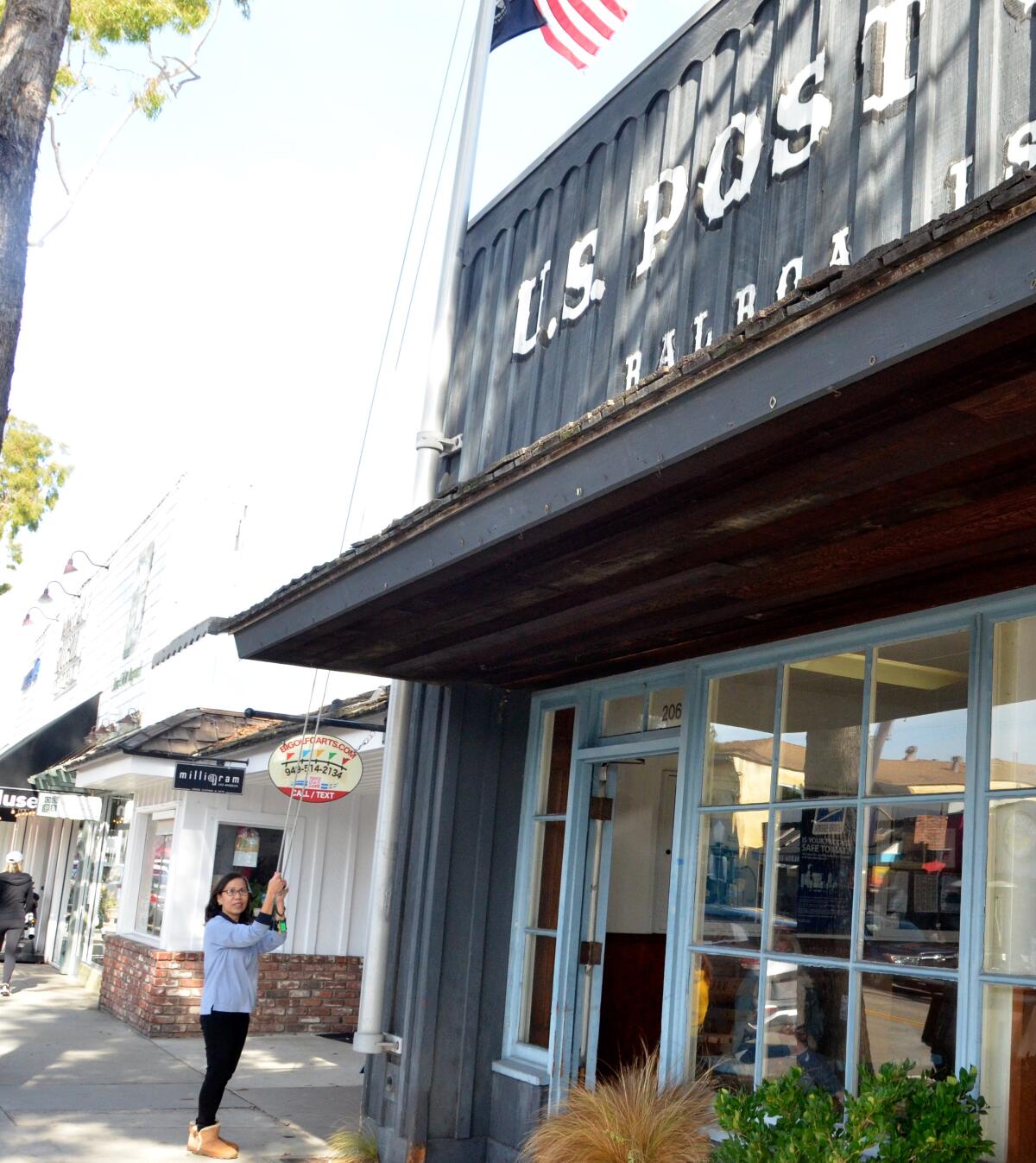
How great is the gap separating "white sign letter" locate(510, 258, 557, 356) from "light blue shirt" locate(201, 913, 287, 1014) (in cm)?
376

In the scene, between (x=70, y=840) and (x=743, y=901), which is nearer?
(x=743, y=901)

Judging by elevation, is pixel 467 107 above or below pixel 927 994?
above

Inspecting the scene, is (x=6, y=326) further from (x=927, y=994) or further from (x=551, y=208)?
(x=927, y=994)

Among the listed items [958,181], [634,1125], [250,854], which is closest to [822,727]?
[634,1125]

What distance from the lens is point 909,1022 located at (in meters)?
4.89

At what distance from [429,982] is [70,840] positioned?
14.4 m

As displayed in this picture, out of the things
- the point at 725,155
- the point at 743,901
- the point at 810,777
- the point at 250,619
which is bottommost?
the point at 743,901

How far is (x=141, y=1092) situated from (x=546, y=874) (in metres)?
4.13

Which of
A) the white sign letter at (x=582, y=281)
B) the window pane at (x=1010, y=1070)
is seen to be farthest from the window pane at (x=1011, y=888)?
the white sign letter at (x=582, y=281)

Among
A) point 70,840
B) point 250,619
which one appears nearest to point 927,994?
point 250,619

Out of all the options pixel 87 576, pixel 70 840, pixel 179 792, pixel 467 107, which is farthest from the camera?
pixel 87 576

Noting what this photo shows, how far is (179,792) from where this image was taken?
45.3 feet

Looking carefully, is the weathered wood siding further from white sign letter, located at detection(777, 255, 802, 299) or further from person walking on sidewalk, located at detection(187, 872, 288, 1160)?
person walking on sidewalk, located at detection(187, 872, 288, 1160)

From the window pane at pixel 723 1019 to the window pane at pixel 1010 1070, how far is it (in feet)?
4.21
